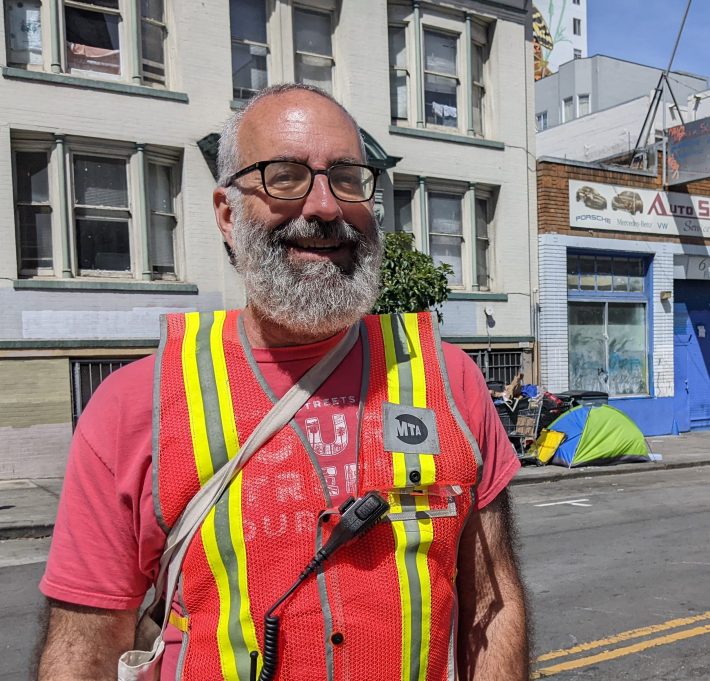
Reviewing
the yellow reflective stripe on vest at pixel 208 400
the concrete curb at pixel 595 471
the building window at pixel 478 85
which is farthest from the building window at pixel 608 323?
the yellow reflective stripe on vest at pixel 208 400

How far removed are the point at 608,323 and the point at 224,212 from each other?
16.6 m

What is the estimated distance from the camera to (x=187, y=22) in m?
12.6

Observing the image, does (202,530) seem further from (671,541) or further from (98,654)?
(671,541)

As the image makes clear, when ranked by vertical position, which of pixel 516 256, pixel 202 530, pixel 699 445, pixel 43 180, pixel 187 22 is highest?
pixel 187 22

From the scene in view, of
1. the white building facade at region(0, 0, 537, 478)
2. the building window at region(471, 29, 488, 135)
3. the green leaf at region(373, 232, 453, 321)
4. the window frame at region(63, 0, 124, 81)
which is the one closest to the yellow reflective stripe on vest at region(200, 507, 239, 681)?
the green leaf at region(373, 232, 453, 321)

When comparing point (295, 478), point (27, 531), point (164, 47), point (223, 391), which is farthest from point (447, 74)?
point (295, 478)

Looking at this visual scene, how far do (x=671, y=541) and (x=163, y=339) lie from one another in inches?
292

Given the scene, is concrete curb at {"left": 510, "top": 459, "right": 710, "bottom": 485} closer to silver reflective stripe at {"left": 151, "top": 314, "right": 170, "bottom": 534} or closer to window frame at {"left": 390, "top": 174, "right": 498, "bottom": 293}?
window frame at {"left": 390, "top": 174, "right": 498, "bottom": 293}

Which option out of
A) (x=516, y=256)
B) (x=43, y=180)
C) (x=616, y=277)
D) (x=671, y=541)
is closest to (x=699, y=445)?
(x=616, y=277)

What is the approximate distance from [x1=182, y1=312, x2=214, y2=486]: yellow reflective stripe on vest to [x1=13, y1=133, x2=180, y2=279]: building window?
1081cm

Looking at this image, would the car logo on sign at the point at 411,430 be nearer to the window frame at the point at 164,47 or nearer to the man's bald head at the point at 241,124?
the man's bald head at the point at 241,124

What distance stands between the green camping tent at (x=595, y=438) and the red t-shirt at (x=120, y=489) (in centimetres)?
1207

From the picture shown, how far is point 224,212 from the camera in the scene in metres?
1.92

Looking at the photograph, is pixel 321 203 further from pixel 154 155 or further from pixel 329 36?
pixel 329 36
